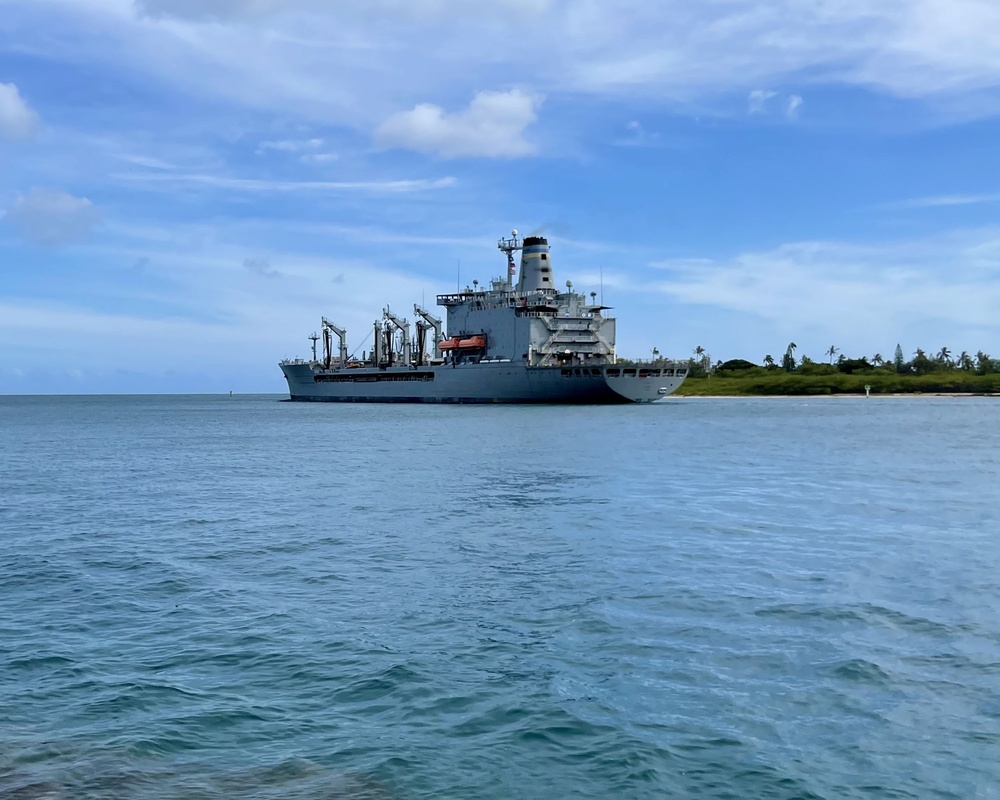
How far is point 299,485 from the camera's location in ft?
98.9

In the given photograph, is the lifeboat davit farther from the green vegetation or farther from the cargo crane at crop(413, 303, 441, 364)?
the green vegetation

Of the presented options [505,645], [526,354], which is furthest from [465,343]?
[505,645]

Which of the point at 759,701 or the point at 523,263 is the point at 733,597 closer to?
the point at 759,701

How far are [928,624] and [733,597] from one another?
2.76 m

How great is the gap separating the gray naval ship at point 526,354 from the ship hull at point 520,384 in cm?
11

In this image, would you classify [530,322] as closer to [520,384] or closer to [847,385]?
[520,384]

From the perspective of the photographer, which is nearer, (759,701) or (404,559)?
(759,701)

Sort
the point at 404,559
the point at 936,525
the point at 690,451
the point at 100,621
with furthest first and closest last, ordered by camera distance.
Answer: the point at 690,451 < the point at 936,525 < the point at 404,559 < the point at 100,621

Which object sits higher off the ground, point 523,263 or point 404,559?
point 523,263

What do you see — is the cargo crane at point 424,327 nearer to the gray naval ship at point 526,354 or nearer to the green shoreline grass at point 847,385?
the gray naval ship at point 526,354

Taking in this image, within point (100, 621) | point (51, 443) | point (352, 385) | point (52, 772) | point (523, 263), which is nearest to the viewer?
point (52, 772)

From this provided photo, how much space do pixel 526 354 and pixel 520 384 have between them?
299 centimetres

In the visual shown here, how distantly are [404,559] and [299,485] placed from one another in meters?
14.1

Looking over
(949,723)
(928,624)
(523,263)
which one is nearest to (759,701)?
(949,723)
